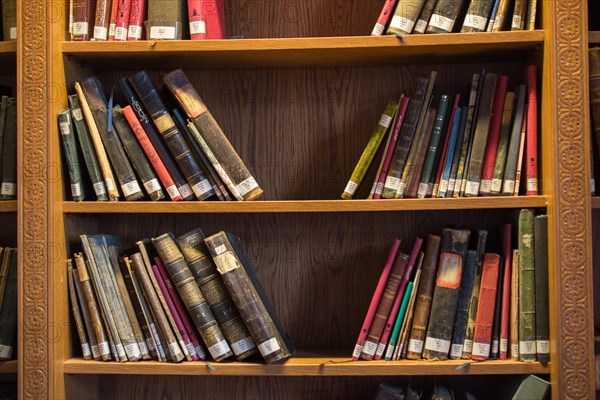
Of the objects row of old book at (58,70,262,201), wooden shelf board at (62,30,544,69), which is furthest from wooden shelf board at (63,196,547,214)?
wooden shelf board at (62,30,544,69)

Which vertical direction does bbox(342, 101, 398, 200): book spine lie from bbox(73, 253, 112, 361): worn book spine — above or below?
above

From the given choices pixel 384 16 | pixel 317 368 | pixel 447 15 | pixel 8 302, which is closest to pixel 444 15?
pixel 447 15

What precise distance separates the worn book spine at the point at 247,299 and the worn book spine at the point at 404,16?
2.08 feet

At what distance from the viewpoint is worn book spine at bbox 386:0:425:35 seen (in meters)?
1.71

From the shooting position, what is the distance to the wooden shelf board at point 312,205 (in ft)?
5.53

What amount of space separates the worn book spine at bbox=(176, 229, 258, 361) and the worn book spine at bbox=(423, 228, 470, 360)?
425mm

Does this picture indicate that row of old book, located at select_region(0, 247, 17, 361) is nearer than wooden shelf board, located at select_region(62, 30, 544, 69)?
No

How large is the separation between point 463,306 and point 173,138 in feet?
2.62

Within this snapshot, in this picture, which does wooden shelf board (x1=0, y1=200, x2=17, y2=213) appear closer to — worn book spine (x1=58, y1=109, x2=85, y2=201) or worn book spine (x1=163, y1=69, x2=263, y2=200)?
worn book spine (x1=58, y1=109, x2=85, y2=201)

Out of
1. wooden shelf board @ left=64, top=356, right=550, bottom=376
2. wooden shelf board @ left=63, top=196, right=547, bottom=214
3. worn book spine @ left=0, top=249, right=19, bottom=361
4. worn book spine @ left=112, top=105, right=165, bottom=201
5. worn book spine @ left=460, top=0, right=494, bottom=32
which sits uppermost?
worn book spine @ left=460, top=0, right=494, bottom=32

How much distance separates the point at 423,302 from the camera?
1.74 meters

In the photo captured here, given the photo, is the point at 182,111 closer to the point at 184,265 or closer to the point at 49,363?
the point at 184,265

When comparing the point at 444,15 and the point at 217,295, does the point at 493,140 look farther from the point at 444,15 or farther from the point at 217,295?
the point at 217,295

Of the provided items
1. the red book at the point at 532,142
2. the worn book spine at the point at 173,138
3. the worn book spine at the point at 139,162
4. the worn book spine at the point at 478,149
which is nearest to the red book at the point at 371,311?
Answer: the worn book spine at the point at 478,149
